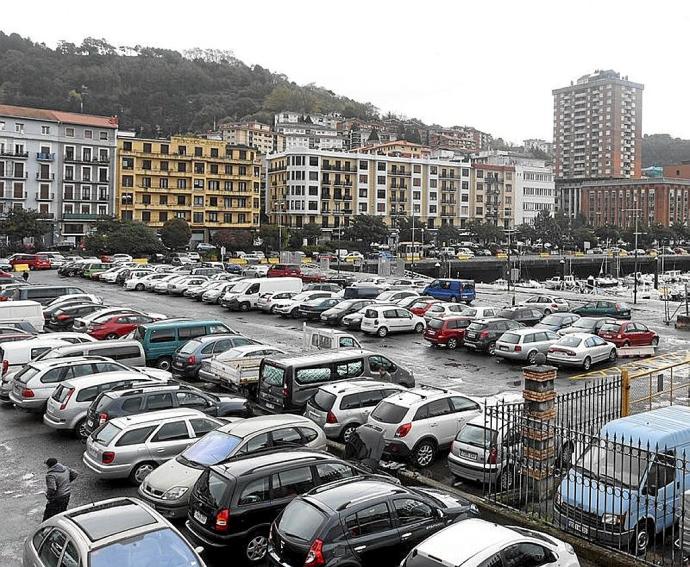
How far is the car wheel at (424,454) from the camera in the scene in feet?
46.3

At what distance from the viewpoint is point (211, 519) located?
9680 mm

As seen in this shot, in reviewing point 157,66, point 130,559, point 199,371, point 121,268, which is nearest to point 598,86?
point 157,66

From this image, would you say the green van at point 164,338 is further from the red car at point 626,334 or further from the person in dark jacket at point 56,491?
the red car at point 626,334

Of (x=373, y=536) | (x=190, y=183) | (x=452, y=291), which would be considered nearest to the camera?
(x=373, y=536)

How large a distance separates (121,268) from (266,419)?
42989mm

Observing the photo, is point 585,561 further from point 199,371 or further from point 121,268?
point 121,268

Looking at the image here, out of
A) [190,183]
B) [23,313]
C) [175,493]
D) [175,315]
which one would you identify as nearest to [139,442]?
[175,493]

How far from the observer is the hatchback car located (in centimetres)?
764

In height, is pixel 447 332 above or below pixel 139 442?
above

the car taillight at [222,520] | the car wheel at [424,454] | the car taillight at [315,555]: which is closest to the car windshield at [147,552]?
the car taillight at [315,555]

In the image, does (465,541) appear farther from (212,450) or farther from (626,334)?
(626,334)

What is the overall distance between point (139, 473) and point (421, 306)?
23.9 meters

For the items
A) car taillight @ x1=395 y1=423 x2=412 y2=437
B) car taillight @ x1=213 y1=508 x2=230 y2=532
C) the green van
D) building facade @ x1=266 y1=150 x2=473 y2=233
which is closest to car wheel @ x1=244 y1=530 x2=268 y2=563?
car taillight @ x1=213 y1=508 x2=230 y2=532

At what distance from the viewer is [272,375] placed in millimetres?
17375
